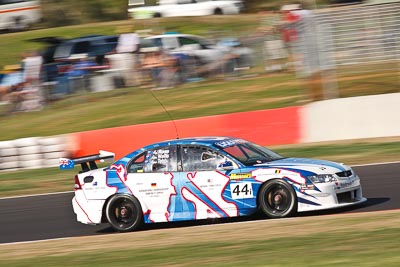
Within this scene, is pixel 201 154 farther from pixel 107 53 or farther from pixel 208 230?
pixel 107 53

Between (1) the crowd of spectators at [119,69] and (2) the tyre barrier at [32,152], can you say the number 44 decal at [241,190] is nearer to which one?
(2) the tyre barrier at [32,152]

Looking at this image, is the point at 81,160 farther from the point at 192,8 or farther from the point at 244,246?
the point at 192,8

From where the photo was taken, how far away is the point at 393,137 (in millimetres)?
17750

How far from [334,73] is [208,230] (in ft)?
31.1

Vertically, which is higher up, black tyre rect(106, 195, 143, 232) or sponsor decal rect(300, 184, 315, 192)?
sponsor decal rect(300, 184, 315, 192)

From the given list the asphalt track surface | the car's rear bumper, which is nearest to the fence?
the asphalt track surface

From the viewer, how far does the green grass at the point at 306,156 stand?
1620cm

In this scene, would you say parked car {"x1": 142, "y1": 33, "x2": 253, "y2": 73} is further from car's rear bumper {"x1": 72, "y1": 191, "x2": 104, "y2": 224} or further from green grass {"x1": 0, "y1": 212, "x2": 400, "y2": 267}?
green grass {"x1": 0, "y1": 212, "x2": 400, "y2": 267}

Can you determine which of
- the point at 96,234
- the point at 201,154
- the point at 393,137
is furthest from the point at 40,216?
the point at 393,137

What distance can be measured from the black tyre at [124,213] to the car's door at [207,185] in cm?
68

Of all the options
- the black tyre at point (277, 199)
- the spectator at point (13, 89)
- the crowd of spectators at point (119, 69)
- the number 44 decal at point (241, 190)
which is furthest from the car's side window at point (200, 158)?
the spectator at point (13, 89)

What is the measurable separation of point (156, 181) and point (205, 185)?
0.68m

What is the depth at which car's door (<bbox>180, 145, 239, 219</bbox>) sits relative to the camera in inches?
423

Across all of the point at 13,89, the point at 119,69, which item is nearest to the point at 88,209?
the point at 119,69
